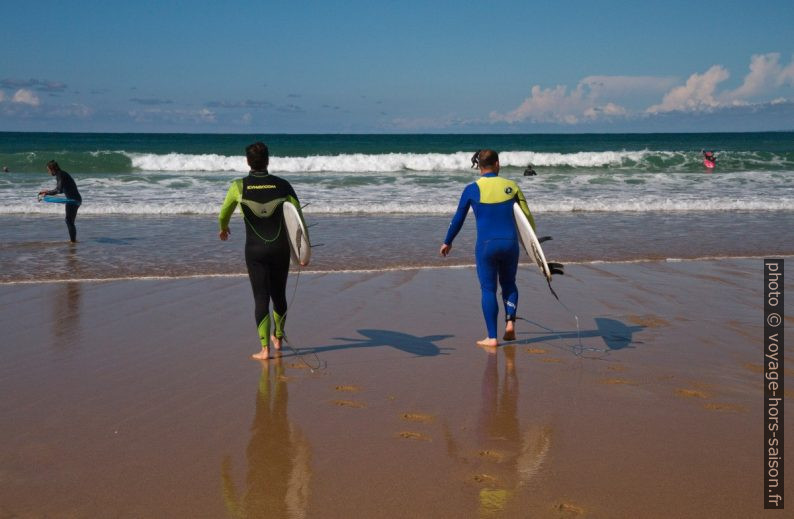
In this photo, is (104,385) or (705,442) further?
(104,385)

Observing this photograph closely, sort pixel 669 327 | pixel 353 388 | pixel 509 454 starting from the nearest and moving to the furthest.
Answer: pixel 509 454
pixel 353 388
pixel 669 327

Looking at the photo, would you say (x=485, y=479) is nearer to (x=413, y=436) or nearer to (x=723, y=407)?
(x=413, y=436)

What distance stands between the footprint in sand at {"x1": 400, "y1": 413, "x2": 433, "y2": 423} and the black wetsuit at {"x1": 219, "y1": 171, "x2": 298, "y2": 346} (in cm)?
176

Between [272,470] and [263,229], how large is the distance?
249 centimetres

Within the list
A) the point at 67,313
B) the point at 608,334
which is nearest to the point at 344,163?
the point at 67,313

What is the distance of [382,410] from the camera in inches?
185

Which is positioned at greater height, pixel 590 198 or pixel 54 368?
pixel 590 198

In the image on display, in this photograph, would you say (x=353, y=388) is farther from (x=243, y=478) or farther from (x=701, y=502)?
(x=701, y=502)

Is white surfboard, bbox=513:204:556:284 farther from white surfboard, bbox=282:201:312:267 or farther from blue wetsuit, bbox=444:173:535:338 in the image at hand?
white surfboard, bbox=282:201:312:267

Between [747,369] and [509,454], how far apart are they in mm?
2627

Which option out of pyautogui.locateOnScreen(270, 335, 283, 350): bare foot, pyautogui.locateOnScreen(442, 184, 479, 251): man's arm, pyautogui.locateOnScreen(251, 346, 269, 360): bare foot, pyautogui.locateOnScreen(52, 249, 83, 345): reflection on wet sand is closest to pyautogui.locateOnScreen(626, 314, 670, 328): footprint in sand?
pyautogui.locateOnScreen(442, 184, 479, 251): man's arm

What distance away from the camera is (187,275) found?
384 inches

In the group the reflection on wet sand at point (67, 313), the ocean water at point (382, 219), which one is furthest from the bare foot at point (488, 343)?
the ocean water at point (382, 219)

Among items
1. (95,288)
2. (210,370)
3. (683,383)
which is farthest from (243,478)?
(95,288)
